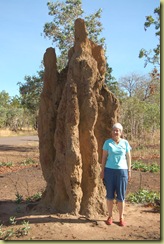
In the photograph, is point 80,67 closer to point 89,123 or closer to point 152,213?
point 89,123

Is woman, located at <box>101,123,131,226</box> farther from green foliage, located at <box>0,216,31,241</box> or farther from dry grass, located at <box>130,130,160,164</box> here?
dry grass, located at <box>130,130,160,164</box>

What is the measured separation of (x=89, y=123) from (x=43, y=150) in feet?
4.25

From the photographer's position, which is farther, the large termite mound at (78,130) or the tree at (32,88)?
the tree at (32,88)

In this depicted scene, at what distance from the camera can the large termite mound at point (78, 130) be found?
611cm

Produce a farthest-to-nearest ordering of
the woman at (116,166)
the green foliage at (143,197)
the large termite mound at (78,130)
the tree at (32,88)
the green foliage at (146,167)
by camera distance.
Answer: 1. the tree at (32,88)
2. the green foliage at (146,167)
3. the green foliage at (143,197)
4. the large termite mound at (78,130)
5. the woman at (116,166)

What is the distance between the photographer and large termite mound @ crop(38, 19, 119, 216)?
6113mm

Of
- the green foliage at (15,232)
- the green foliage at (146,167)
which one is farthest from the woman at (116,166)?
the green foliage at (146,167)

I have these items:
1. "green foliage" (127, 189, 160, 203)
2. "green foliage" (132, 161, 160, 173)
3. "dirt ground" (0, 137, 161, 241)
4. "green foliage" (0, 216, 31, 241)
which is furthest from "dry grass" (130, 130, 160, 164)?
"green foliage" (0, 216, 31, 241)

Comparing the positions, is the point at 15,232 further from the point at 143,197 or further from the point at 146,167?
the point at 146,167

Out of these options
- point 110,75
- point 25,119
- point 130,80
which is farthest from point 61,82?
point 25,119

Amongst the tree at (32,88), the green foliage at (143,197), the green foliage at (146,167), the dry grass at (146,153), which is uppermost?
the tree at (32,88)

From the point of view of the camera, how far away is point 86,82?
248 inches

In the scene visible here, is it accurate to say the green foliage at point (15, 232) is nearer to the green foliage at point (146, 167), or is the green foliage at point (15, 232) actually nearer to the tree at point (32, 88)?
the green foliage at point (146, 167)

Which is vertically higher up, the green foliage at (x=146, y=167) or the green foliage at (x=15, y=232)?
the green foliage at (x=146, y=167)
